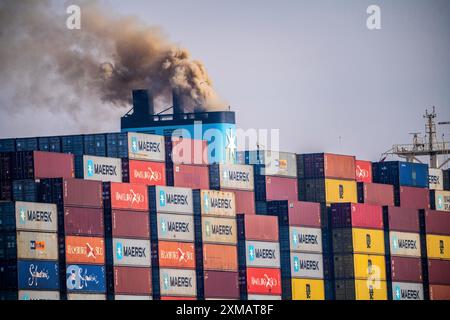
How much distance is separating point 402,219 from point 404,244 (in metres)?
1.46

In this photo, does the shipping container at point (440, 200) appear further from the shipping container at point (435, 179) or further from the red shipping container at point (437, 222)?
the red shipping container at point (437, 222)

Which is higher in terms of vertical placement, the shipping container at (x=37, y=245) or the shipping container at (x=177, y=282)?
the shipping container at (x=37, y=245)

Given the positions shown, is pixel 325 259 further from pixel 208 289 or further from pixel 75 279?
pixel 75 279

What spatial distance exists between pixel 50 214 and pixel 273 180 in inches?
764

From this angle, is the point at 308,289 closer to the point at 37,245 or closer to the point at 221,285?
the point at 221,285

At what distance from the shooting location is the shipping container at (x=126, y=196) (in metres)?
58.0

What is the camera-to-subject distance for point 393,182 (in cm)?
7975

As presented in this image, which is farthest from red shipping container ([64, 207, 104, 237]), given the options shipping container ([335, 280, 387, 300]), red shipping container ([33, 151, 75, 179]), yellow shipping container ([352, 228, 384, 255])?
yellow shipping container ([352, 228, 384, 255])

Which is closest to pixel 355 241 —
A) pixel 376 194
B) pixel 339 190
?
pixel 339 190

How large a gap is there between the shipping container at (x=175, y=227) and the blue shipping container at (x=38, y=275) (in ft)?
27.0

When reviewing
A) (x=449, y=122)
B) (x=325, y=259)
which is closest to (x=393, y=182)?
(x=325, y=259)

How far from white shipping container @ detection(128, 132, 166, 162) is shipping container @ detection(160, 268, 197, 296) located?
6060mm

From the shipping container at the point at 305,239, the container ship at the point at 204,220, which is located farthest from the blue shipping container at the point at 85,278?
the shipping container at the point at 305,239

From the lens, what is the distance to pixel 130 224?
193ft
